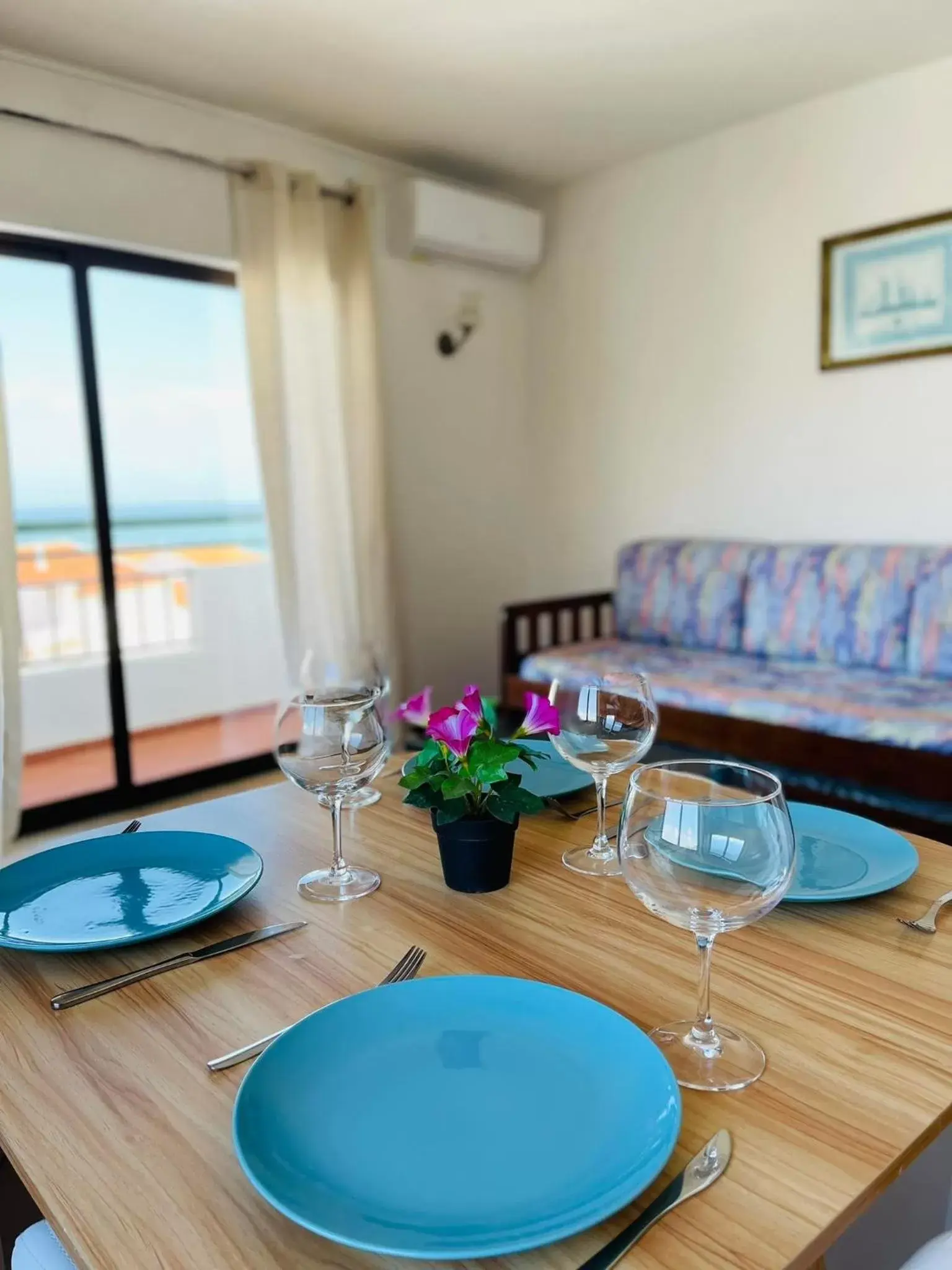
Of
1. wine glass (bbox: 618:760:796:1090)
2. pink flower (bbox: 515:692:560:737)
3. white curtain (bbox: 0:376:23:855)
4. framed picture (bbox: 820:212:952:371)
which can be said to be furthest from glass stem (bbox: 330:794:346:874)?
framed picture (bbox: 820:212:952:371)

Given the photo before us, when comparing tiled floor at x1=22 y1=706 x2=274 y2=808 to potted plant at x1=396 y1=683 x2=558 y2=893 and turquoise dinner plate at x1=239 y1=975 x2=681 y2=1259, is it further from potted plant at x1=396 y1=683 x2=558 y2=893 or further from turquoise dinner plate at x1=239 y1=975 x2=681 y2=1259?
turquoise dinner plate at x1=239 y1=975 x2=681 y2=1259

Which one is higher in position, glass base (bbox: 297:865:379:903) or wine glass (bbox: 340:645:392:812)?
wine glass (bbox: 340:645:392:812)

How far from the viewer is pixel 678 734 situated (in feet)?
9.04

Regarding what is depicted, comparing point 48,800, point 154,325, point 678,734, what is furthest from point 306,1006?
point 154,325

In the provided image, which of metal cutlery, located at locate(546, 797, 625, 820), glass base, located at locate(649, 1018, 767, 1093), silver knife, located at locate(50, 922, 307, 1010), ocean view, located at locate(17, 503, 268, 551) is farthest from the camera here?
ocean view, located at locate(17, 503, 268, 551)

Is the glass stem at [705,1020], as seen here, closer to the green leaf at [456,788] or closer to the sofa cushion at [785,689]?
the green leaf at [456,788]

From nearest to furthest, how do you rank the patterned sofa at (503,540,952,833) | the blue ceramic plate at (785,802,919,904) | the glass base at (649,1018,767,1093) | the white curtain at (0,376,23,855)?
the glass base at (649,1018,767,1093)
the blue ceramic plate at (785,802,919,904)
the patterned sofa at (503,540,952,833)
the white curtain at (0,376,23,855)

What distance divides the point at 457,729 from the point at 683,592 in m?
2.59

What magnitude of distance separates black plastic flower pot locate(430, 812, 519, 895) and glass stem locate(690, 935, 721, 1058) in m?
0.28

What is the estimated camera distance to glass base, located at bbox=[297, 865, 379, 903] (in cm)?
93

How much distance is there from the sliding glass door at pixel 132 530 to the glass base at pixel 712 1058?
8.97 feet

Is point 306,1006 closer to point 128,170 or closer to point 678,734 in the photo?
point 678,734

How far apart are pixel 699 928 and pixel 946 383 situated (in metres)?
2.77

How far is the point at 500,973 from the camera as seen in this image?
2.57ft
